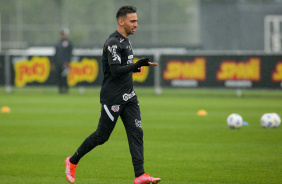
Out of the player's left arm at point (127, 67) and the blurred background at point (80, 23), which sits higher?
the blurred background at point (80, 23)

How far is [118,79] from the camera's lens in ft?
25.1

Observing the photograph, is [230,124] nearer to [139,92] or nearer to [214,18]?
[139,92]

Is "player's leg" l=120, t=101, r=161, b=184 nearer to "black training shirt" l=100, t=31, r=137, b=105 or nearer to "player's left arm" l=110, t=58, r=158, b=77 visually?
"black training shirt" l=100, t=31, r=137, b=105

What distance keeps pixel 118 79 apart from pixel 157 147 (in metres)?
3.72

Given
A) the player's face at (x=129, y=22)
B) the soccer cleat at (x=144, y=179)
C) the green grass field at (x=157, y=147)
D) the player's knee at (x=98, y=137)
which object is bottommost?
the green grass field at (x=157, y=147)

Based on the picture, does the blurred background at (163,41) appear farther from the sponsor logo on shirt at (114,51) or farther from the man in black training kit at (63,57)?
the sponsor logo on shirt at (114,51)

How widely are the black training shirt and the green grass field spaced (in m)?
1.23

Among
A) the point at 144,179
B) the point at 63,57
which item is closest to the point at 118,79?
the point at 144,179

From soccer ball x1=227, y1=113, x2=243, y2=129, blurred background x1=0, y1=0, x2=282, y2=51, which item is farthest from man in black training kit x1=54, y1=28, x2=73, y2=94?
blurred background x1=0, y1=0, x2=282, y2=51

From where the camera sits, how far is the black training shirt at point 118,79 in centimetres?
755

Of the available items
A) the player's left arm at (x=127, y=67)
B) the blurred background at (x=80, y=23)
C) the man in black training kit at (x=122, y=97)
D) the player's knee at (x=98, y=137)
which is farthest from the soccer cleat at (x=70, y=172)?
the blurred background at (x=80, y=23)

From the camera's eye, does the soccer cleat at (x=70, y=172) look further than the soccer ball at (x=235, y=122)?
No

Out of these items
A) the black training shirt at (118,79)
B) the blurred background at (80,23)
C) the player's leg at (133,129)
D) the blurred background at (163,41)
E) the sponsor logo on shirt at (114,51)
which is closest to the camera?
the sponsor logo on shirt at (114,51)

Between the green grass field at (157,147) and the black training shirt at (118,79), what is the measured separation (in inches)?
48.3
